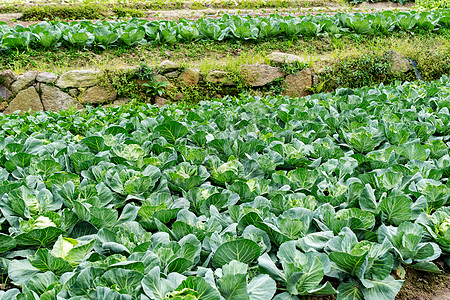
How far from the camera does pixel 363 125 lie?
331cm

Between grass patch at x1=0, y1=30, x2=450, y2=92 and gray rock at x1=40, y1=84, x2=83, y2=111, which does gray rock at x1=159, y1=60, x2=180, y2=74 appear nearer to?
grass patch at x1=0, y1=30, x2=450, y2=92

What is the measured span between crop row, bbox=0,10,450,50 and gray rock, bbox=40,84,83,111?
3.62 ft

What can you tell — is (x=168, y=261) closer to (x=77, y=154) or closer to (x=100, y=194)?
(x=100, y=194)

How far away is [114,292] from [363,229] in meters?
1.22

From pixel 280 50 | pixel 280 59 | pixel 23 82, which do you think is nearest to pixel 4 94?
pixel 23 82

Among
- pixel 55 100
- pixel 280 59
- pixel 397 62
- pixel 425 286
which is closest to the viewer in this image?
pixel 425 286

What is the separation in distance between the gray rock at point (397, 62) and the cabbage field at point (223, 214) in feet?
14.2

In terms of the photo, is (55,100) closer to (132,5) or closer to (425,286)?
(425,286)

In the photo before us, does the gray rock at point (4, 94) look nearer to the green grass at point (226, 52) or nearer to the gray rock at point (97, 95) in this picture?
the green grass at point (226, 52)

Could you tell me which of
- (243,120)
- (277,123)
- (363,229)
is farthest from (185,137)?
(363,229)

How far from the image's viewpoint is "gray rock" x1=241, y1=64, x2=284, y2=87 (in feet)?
22.2

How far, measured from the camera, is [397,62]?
727 centimetres

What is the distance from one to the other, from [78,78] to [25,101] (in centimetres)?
94

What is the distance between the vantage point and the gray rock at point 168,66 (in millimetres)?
6531
